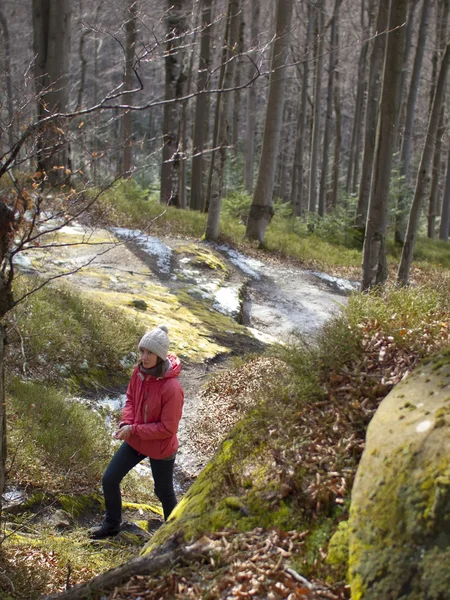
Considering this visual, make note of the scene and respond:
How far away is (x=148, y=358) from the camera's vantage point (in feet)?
14.8

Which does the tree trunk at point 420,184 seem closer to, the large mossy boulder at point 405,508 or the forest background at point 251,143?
the forest background at point 251,143

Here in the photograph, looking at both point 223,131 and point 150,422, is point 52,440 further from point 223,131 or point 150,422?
point 223,131

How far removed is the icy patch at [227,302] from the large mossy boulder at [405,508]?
8275 millimetres

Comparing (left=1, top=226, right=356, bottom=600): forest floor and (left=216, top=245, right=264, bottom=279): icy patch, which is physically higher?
(left=216, top=245, right=264, bottom=279): icy patch

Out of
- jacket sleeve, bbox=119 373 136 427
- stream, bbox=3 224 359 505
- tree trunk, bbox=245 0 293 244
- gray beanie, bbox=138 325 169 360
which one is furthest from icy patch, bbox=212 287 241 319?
gray beanie, bbox=138 325 169 360

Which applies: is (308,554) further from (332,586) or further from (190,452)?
(190,452)

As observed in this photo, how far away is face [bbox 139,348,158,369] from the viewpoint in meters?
4.49

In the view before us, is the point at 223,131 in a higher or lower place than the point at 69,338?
higher

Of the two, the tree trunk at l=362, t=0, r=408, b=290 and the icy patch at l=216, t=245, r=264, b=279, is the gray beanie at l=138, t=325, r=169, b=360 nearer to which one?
the tree trunk at l=362, t=0, r=408, b=290

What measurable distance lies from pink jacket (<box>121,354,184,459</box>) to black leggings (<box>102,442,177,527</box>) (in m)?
0.09

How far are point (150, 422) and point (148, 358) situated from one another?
52 cm

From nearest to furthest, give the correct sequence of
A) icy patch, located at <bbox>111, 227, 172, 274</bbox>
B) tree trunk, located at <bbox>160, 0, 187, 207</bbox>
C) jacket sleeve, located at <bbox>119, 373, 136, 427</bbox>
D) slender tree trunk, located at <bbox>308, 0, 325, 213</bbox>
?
jacket sleeve, located at <bbox>119, 373, 136, 427</bbox>, icy patch, located at <bbox>111, 227, 172, 274</bbox>, tree trunk, located at <bbox>160, 0, 187, 207</bbox>, slender tree trunk, located at <bbox>308, 0, 325, 213</bbox>

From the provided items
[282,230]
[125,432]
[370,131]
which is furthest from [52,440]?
[370,131]

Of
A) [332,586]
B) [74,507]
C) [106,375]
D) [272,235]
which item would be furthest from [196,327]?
[272,235]
